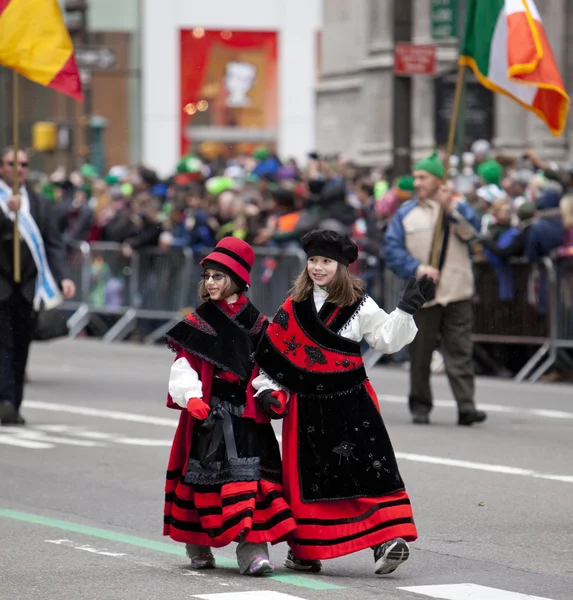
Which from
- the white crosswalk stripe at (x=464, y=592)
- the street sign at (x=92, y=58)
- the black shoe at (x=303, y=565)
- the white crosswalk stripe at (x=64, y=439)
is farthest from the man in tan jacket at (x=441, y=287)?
the street sign at (x=92, y=58)

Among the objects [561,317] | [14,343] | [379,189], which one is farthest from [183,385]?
[379,189]

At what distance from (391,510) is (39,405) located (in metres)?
7.56

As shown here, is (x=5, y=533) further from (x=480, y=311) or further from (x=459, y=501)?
(x=480, y=311)

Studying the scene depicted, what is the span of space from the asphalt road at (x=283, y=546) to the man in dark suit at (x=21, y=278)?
372 millimetres

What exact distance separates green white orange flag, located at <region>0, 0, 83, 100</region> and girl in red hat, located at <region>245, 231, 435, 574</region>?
217 inches

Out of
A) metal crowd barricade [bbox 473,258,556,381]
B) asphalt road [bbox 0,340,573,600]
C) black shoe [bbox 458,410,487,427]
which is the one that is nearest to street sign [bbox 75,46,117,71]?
metal crowd barricade [bbox 473,258,556,381]

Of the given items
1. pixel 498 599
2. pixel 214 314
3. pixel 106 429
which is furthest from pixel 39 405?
pixel 498 599

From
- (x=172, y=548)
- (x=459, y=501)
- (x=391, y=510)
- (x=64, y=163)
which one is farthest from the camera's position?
(x=64, y=163)

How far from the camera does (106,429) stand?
41.3 ft

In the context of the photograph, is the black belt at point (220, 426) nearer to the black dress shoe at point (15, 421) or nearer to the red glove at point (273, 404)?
the red glove at point (273, 404)

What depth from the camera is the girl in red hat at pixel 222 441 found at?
7.13 meters

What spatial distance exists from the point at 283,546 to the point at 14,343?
476 centimetres

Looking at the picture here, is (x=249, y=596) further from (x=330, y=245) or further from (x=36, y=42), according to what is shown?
(x=36, y=42)

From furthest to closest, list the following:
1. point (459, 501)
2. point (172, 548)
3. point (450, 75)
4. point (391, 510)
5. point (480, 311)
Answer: point (450, 75)
point (480, 311)
point (459, 501)
point (172, 548)
point (391, 510)
